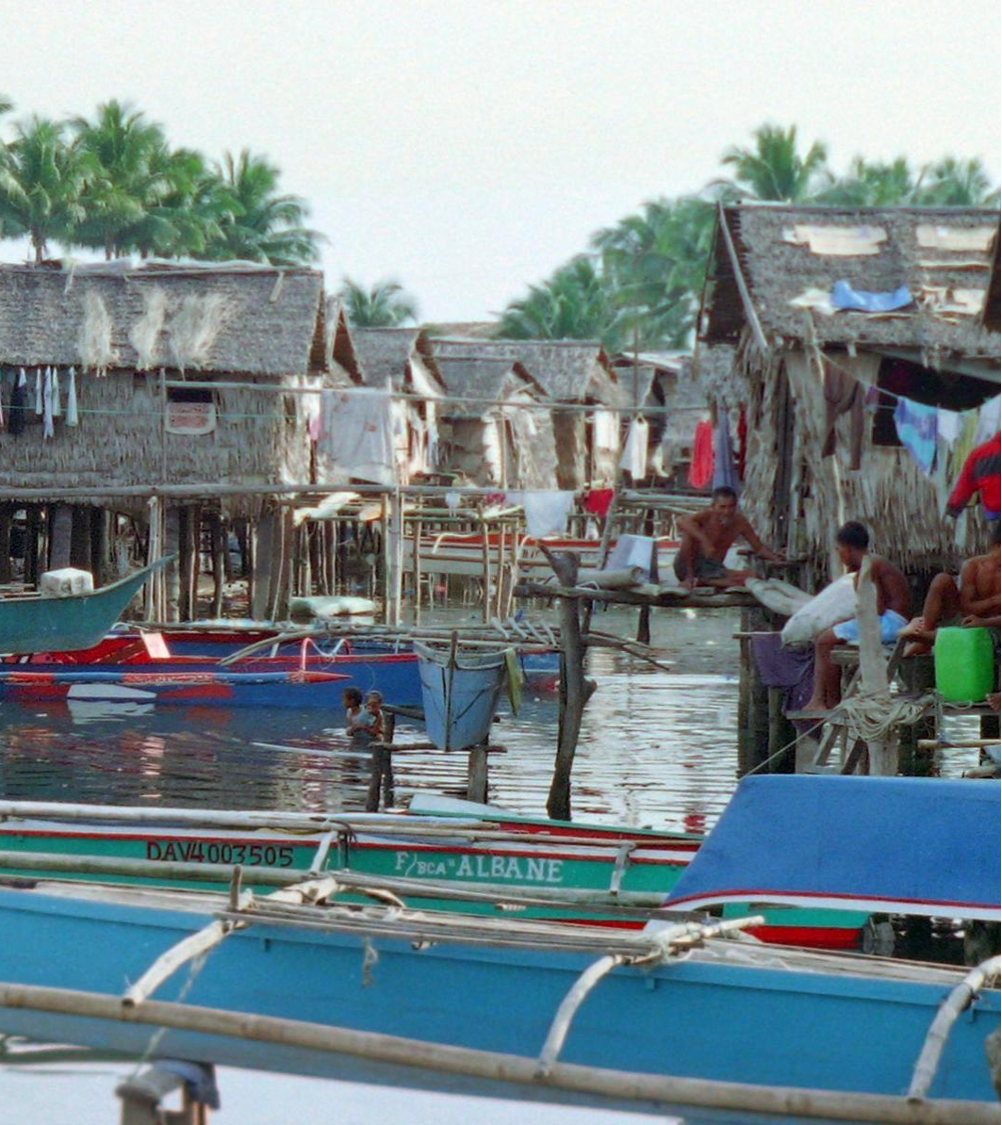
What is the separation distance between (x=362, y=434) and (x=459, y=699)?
11.5 m

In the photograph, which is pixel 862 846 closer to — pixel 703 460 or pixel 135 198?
pixel 703 460

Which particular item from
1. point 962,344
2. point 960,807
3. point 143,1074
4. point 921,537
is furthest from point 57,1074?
point 962,344

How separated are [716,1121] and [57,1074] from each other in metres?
3.33

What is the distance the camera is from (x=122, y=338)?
24.7m

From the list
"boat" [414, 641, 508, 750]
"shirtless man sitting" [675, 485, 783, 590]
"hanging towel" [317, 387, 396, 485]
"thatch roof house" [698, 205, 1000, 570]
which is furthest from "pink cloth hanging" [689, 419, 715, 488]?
"hanging towel" [317, 387, 396, 485]

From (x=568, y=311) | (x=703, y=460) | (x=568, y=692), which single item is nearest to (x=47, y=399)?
(x=703, y=460)

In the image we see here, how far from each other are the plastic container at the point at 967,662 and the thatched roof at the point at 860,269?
15.7ft

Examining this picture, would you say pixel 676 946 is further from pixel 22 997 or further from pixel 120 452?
pixel 120 452

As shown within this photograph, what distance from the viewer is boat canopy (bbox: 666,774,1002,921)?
21.1 ft

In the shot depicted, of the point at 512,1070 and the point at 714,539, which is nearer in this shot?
the point at 512,1070

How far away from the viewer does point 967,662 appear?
8547 mm

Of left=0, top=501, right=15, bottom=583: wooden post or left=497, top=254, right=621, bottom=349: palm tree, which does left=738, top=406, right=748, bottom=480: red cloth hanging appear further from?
left=497, top=254, right=621, bottom=349: palm tree

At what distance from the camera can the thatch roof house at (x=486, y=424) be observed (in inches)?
1537

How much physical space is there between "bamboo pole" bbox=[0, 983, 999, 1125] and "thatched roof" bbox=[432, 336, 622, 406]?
36194mm
